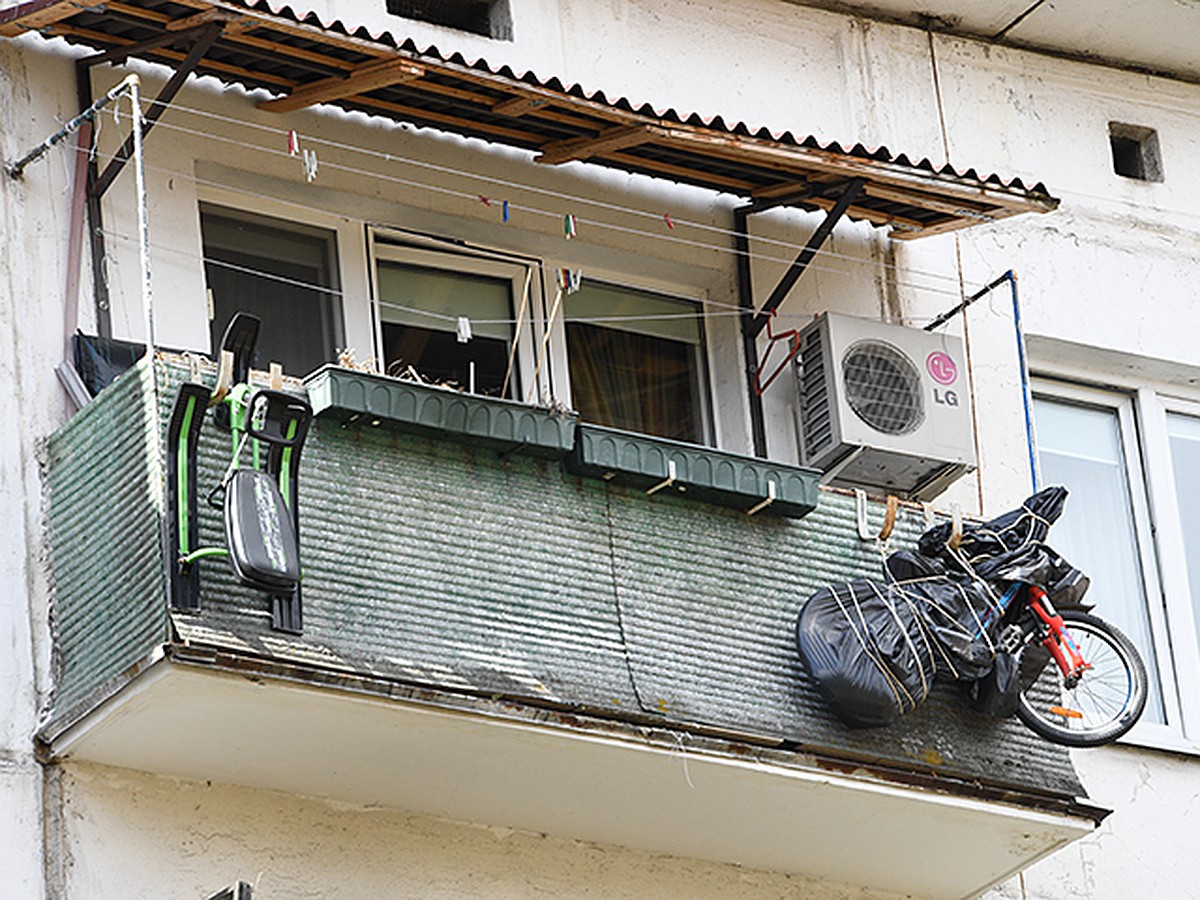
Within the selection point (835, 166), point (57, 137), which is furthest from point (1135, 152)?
point (57, 137)

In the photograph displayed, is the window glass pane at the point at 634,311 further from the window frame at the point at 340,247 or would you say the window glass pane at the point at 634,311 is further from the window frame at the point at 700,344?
the window frame at the point at 340,247

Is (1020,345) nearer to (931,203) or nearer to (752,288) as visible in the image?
(931,203)

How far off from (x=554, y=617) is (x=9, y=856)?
2.09 m

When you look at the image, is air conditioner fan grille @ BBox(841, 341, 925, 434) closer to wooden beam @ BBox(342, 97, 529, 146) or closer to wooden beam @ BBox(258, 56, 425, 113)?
wooden beam @ BBox(342, 97, 529, 146)

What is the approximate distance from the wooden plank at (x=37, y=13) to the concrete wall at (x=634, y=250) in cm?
38

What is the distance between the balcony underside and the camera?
903cm

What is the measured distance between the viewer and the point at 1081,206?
13.2 meters

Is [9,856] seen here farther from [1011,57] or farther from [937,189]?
[1011,57]

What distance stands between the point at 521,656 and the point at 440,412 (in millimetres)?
926

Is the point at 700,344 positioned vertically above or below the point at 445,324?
above

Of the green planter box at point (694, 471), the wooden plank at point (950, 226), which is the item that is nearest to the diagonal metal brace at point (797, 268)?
the wooden plank at point (950, 226)

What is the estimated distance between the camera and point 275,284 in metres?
10.9

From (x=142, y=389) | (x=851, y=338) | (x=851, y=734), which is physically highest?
(x=851, y=338)

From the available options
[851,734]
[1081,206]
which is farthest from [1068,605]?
[1081,206]
